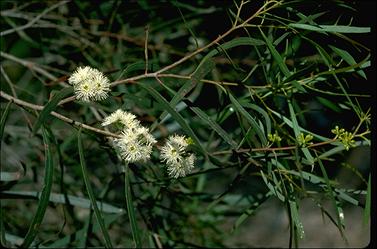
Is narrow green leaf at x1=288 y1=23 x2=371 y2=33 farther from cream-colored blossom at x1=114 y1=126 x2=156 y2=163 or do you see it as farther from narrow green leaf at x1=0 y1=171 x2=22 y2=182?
narrow green leaf at x1=0 y1=171 x2=22 y2=182

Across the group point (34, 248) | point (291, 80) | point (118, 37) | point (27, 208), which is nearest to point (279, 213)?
point (27, 208)

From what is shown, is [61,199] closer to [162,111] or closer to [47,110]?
[162,111]

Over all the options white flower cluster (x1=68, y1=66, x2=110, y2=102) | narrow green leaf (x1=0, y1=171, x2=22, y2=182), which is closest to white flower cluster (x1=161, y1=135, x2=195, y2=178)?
white flower cluster (x1=68, y1=66, x2=110, y2=102)

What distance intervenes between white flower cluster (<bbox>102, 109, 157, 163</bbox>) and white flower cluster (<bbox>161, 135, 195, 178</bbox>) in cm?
2

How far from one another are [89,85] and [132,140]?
89 mm

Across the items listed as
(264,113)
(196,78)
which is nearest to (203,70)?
(196,78)

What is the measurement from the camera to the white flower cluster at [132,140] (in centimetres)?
77

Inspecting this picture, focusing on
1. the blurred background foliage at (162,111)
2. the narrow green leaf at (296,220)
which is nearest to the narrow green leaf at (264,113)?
the blurred background foliage at (162,111)

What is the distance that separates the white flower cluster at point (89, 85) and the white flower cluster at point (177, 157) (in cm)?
11

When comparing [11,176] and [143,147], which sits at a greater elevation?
[11,176]

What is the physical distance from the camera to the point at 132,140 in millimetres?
772

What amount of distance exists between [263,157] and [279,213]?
230 centimetres

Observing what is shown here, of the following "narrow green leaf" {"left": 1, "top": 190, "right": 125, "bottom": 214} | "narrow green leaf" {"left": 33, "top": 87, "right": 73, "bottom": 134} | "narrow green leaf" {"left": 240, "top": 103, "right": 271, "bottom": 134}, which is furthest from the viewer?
"narrow green leaf" {"left": 1, "top": 190, "right": 125, "bottom": 214}

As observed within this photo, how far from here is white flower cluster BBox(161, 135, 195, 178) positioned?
79 cm
